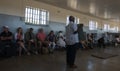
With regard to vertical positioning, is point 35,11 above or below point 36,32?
above

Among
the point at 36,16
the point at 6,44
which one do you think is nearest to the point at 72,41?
the point at 6,44

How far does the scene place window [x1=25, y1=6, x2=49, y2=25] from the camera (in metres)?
7.91

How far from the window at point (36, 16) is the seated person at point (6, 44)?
1713mm

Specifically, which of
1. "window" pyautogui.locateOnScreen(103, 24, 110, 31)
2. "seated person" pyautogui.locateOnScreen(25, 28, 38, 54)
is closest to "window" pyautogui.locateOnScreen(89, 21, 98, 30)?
"window" pyautogui.locateOnScreen(103, 24, 110, 31)

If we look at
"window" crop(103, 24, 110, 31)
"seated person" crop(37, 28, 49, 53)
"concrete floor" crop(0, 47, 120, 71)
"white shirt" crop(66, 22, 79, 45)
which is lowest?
"concrete floor" crop(0, 47, 120, 71)

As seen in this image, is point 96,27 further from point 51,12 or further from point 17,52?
point 17,52

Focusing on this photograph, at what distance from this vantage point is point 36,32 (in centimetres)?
818

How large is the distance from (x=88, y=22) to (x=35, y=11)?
A: 603 cm

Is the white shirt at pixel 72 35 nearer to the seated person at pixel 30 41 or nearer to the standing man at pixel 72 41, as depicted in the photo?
the standing man at pixel 72 41

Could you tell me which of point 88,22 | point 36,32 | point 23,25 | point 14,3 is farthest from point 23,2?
point 88,22

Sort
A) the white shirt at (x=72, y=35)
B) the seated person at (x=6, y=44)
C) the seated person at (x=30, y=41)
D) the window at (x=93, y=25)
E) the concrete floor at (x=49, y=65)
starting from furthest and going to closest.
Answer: the window at (x=93, y=25), the seated person at (x=30, y=41), the seated person at (x=6, y=44), the white shirt at (x=72, y=35), the concrete floor at (x=49, y=65)

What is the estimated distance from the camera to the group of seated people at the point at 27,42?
19.9ft

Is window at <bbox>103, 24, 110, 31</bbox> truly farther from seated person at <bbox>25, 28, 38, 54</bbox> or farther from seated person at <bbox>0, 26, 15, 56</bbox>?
seated person at <bbox>0, 26, 15, 56</bbox>

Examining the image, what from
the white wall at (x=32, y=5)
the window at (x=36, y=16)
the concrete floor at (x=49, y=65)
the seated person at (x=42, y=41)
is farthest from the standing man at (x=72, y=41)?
the window at (x=36, y=16)
